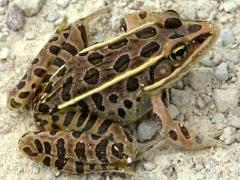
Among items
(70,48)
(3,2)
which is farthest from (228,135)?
(3,2)

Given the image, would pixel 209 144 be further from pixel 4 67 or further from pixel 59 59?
pixel 4 67

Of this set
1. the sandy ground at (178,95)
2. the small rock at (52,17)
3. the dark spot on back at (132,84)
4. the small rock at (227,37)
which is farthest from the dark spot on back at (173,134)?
the small rock at (52,17)

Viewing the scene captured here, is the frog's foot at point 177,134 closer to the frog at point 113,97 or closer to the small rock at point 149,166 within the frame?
the frog at point 113,97

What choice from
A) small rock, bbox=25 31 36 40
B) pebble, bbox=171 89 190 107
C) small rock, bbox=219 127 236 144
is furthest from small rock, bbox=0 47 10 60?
small rock, bbox=219 127 236 144

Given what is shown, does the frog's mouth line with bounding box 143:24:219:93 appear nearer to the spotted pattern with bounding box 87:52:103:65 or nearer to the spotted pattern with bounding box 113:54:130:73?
the spotted pattern with bounding box 113:54:130:73

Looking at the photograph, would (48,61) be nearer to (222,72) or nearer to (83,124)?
(83,124)

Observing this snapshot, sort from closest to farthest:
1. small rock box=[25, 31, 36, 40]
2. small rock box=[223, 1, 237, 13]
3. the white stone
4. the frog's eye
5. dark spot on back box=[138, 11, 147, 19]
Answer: the frog's eye < the white stone < dark spot on back box=[138, 11, 147, 19] < small rock box=[223, 1, 237, 13] < small rock box=[25, 31, 36, 40]
